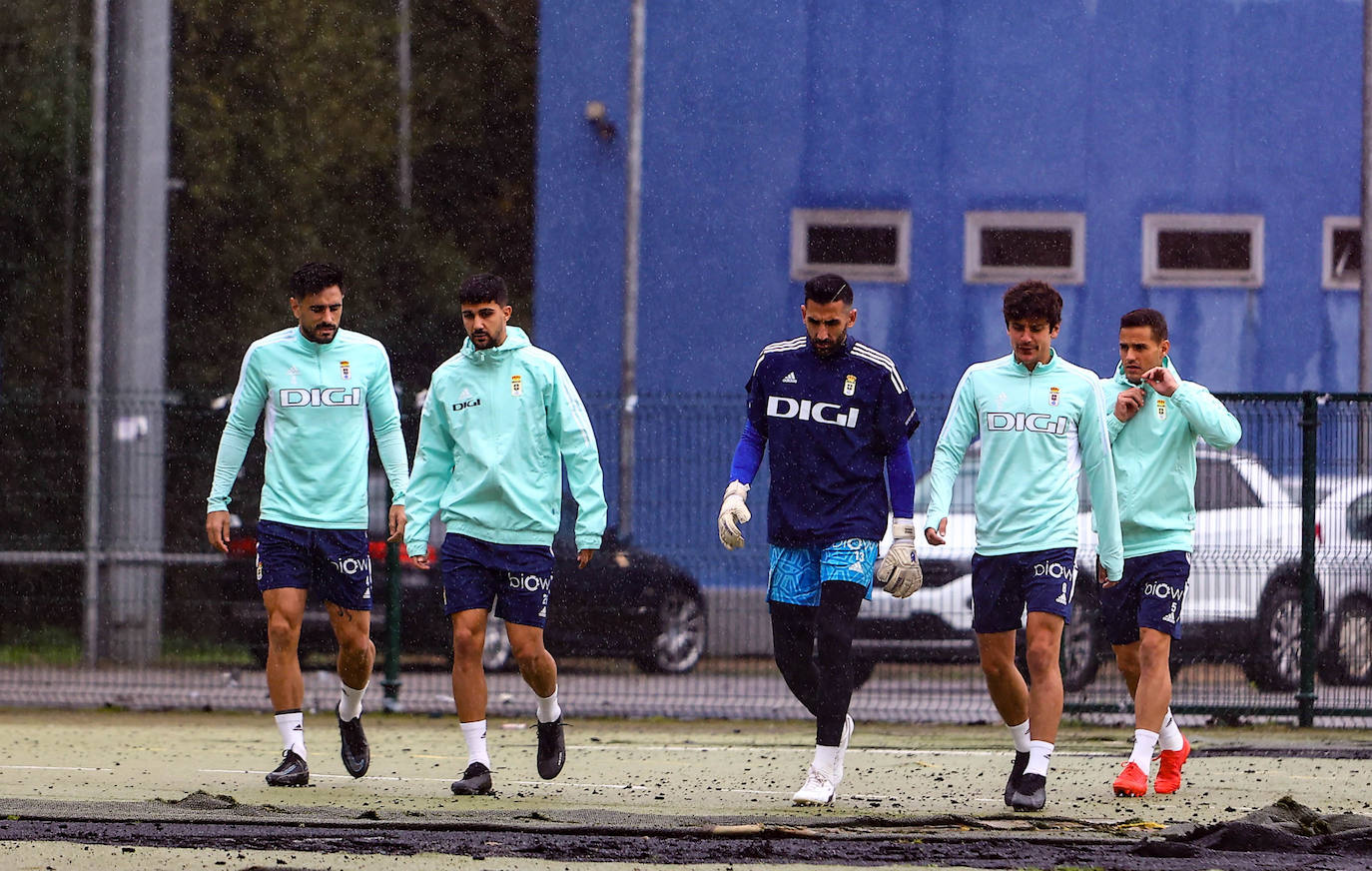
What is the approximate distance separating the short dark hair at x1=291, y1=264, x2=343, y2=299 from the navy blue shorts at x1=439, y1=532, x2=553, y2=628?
4.00 ft

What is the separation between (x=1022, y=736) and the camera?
8117 millimetres

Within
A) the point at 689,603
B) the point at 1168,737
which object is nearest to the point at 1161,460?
the point at 1168,737

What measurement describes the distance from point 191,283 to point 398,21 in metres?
3.66

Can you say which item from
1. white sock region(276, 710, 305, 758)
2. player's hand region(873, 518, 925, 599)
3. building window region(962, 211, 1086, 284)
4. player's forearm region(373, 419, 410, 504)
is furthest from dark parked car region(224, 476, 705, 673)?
building window region(962, 211, 1086, 284)

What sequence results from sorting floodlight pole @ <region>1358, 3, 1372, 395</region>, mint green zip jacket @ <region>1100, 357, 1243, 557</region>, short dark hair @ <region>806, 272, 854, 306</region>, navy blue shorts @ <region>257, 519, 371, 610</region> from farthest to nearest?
1. floodlight pole @ <region>1358, 3, 1372, 395</region>
2. navy blue shorts @ <region>257, 519, 371, 610</region>
3. mint green zip jacket @ <region>1100, 357, 1243, 557</region>
4. short dark hair @ <region>806, 272, 854, 306</region>

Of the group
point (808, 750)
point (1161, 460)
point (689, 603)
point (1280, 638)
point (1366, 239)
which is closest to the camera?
point (1161, 460)

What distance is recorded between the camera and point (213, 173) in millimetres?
21109

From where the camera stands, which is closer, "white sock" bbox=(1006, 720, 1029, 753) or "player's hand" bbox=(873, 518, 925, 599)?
"player's hand" bbox=(873, 518, 925, 599)

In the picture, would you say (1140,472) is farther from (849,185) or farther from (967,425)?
(849,185)

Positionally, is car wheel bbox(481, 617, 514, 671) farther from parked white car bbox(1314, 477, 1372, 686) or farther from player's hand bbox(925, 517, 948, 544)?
player's hand bbox(925, 517, 948, 544)

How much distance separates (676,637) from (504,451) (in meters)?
4.54

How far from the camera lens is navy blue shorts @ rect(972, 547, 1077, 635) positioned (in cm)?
798

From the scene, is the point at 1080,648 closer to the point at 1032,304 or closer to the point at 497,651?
the point at 497,651

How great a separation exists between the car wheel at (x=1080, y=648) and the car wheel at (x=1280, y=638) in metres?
0.89
